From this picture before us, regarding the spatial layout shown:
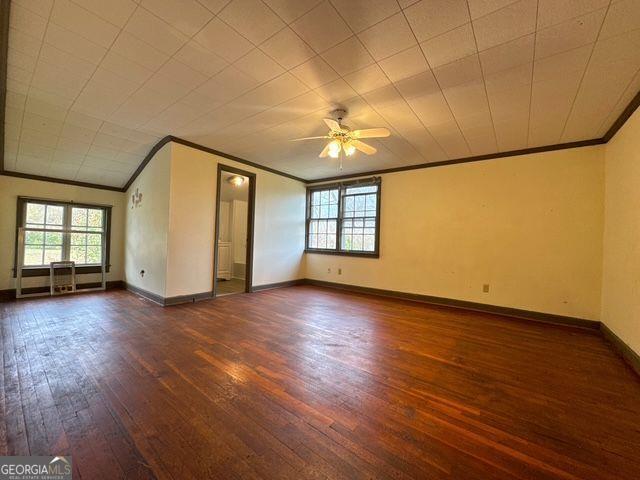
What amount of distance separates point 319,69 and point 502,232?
149 inches

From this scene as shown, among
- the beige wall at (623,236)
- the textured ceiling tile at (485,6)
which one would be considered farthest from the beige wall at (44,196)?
the beige wall at (623,236)

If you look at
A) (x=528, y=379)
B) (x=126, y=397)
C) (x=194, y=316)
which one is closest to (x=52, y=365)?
(x=126, y=397)

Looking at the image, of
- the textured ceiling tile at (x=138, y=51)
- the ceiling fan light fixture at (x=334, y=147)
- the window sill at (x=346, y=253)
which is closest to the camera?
the textured ceiling tile at (x=138, y=51)

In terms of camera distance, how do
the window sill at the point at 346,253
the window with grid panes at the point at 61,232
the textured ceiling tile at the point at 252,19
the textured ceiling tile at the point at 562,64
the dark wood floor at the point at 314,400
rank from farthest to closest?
1. the window sill at the point at 346,253
2. the window with grid panes at the point at 61,232
3. the textured ceiling tile at the point at 562,64
4. the textured ceiling tile at the point at 252,19
5. the dark wood floor at the point at 314,400

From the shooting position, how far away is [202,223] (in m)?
4.57

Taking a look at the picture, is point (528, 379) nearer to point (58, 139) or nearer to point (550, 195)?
point (550, 195)

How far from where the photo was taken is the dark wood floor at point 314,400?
1.35 metres

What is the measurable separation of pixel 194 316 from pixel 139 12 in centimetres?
329

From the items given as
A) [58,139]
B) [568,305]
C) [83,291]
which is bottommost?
[83,291]

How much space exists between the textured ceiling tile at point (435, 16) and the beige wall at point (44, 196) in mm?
6542

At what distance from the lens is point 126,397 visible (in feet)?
6.01

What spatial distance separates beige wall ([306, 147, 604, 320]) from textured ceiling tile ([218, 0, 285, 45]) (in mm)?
3884

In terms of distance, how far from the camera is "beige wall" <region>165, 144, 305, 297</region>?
4203 mm

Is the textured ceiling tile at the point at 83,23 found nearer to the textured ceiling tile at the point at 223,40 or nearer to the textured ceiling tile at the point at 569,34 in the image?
the textured ceiling tile at the point at 223,40
